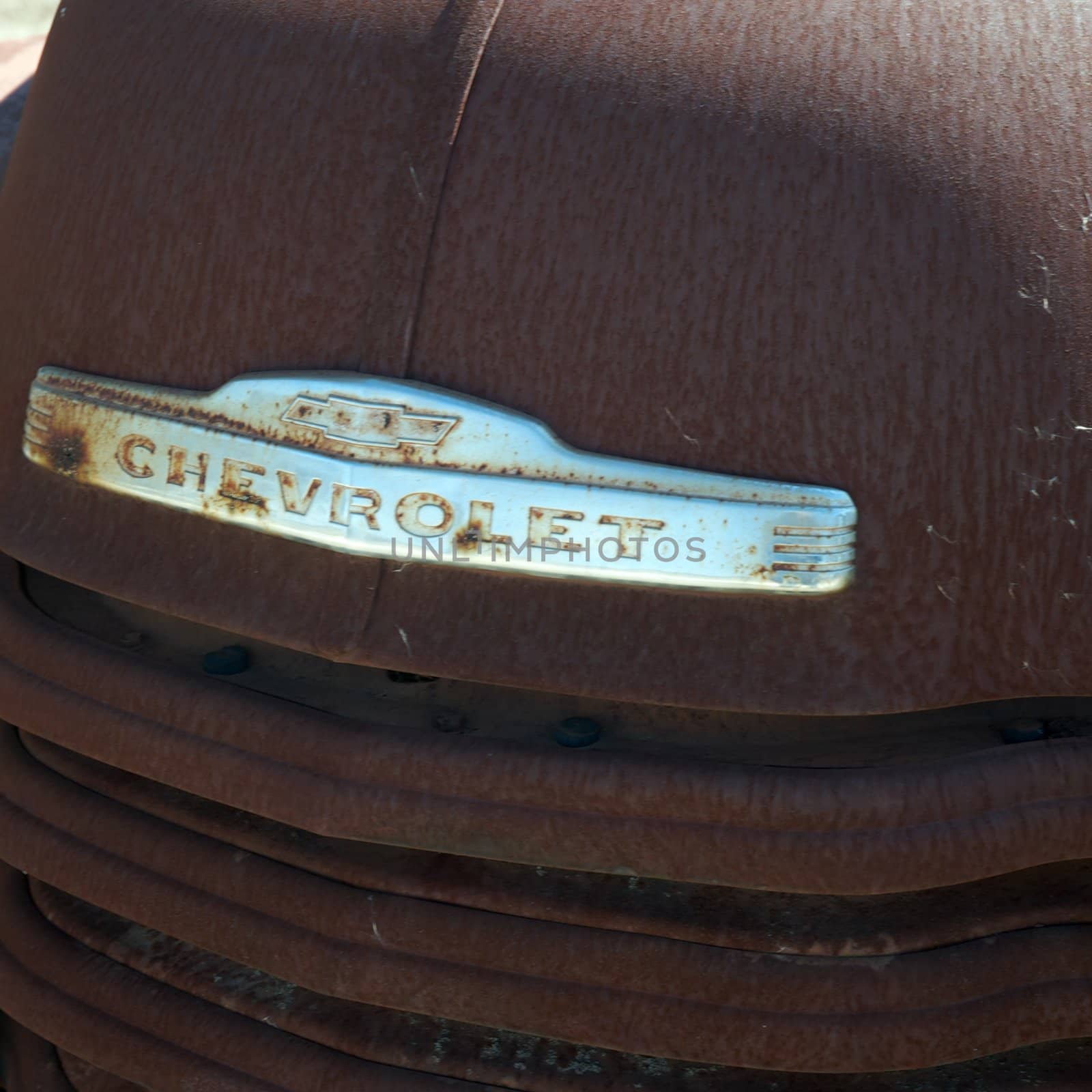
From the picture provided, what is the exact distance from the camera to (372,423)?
1.19m

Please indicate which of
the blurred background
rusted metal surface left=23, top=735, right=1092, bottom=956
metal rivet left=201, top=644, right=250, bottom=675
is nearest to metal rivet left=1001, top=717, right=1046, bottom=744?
rusted metal surface left=23, top=735, right=1092, bottom=956

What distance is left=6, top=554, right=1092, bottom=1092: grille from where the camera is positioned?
118 cm

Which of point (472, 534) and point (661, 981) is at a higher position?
point (472, 534)

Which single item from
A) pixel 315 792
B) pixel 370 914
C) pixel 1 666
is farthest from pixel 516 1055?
pixel 1 666

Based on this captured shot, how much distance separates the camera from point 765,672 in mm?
1162

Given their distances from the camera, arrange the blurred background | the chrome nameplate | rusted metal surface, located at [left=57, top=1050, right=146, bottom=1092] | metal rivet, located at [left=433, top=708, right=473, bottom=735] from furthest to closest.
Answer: the blurred background → rusted metal surface, located at [left=57, top=1050, right=146, bottom=1092] → metal rivet, located at [left=433, top=708, right=473, bottom=735] → the chrome nameplate

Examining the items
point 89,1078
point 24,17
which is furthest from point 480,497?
point 24,17

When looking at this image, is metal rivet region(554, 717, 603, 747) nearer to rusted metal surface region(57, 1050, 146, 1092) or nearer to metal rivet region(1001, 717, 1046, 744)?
metal rivet region(1001, 717, 1046, 744)

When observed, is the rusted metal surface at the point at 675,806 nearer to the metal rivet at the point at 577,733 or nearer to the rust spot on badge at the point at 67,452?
the metal rivet at the point at 577,733

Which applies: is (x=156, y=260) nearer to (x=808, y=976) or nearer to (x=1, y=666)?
(x=1, y=666)

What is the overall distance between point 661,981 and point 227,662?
20.9 inches

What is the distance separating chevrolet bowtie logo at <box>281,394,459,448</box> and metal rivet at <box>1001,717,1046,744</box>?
59 cm

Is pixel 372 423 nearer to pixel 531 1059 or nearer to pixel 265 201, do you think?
pixel 265 201

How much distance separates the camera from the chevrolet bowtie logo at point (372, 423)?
1172 millimetres
